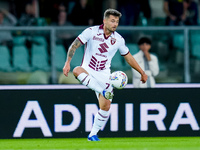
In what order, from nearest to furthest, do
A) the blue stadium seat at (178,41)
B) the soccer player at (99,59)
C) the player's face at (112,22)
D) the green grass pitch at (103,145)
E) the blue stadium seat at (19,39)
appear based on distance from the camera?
the green grass pitch at (103,145) < the player's face at (112,22) < the soccer player at (99,59) < the blue stadium seat at (19,39) < the blue stadium seat at (178,41)

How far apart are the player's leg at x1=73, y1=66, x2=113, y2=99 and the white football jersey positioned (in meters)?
0.18

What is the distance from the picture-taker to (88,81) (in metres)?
9.42

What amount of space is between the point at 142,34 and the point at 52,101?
2385 millimetres

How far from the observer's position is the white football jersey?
9.52m

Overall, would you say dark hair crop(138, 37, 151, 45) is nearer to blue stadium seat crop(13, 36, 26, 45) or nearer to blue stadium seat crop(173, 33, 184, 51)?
blue stadium seat crop(173, 33, 184, 51)

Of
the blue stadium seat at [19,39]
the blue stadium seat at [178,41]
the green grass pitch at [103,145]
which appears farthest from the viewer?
the blue stadium seat at [178,41]

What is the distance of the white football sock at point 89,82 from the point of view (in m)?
9.40

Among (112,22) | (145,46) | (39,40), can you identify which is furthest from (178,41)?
(112,22)

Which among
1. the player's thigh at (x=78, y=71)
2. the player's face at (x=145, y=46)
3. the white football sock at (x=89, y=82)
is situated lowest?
the white football sock at (x=89, y=82)

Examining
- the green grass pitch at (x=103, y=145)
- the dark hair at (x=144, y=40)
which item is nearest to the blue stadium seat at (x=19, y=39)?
the green grass pitch at (x=103, y=145)

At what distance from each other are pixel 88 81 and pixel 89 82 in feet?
0.08

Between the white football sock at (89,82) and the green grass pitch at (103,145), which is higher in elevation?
the white football sock at (89,82)

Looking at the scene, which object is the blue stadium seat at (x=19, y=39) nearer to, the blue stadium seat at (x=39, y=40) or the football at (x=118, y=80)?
the blue stadium seat at (x=39, y=40)

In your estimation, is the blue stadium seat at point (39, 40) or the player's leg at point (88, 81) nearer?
the player's leg at point (88, 81)
